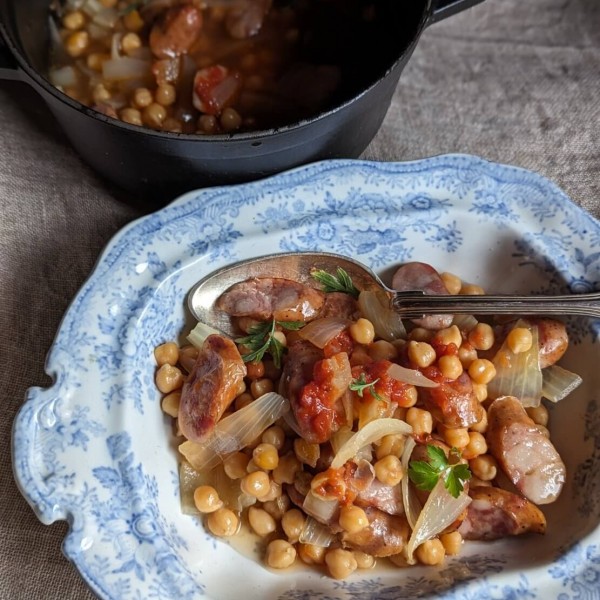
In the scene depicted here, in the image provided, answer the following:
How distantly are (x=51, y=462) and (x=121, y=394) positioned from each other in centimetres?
26

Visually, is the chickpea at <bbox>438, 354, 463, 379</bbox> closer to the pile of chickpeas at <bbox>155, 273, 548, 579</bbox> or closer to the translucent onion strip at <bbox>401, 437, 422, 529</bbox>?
the pile of chickpeas at <bbox>155, 273, 548, 579</bbox>

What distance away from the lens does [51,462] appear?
1882mm

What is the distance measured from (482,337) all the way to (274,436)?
2.35 feet

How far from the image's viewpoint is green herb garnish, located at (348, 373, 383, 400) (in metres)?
2.01

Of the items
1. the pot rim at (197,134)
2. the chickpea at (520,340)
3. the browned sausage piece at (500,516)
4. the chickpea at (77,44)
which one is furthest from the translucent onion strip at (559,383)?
the chickpea at (77,44)

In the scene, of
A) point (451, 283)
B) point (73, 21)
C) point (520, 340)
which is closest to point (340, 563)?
point (520, 340)

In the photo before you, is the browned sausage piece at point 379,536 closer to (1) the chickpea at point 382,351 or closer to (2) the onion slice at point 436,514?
(2) the onion slice at point 436,514

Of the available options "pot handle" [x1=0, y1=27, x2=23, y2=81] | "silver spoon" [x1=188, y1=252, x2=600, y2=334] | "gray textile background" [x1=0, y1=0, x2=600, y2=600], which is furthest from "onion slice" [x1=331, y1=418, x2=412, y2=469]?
"pot handle" [x1=0, y1=27, x2=23, y2=81]

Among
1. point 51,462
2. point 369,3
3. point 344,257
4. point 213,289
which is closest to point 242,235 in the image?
point 213,289

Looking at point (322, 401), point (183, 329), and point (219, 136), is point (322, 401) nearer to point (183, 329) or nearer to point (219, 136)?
point (183, 329)

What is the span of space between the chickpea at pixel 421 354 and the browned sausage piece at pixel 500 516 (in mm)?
401

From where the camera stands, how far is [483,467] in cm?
216

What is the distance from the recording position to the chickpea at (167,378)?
215cm

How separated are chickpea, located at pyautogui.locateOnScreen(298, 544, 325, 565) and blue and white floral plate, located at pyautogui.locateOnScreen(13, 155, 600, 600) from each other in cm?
3
